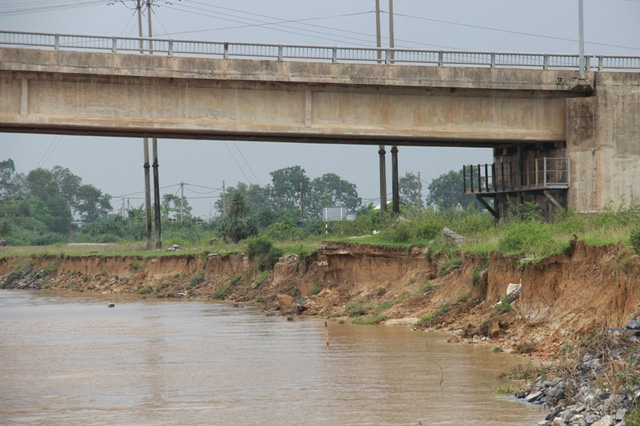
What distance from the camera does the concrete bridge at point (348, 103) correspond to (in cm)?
2930

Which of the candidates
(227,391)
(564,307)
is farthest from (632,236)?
(227,391)

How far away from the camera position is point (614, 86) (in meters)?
33.4

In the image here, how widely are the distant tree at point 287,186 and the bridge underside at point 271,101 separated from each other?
3877 inches

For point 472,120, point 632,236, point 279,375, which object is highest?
point 472,120

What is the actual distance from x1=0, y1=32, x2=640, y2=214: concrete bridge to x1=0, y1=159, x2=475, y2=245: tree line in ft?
143

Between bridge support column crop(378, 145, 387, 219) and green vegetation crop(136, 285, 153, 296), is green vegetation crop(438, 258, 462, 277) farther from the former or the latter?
green vegetation crop(136, 285, 153, 296)

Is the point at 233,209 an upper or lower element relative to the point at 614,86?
lower

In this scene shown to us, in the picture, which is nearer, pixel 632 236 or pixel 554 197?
pixel 632 236

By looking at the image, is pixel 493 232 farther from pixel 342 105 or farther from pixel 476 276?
pixel 342 105

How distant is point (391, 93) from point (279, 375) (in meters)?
15.7

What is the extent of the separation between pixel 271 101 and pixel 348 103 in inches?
104

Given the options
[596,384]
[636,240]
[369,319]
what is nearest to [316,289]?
[369,319]

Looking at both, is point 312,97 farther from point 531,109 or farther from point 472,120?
point 531,109

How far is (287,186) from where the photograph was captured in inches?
5231
